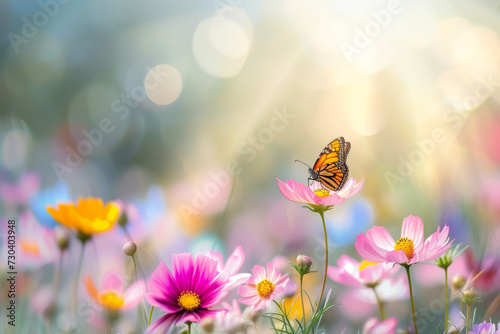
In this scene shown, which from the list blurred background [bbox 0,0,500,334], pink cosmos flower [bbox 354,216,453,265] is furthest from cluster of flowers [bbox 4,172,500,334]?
blurred background [bbox 0,0,500,334]

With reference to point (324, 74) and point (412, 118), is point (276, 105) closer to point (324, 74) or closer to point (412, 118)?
point (324, 74)

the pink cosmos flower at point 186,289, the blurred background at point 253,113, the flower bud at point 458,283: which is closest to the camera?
the pink cosmos flower at point 186,289

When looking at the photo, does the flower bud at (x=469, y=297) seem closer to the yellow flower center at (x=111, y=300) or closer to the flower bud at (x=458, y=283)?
the flower bud at (x=458, y=283)

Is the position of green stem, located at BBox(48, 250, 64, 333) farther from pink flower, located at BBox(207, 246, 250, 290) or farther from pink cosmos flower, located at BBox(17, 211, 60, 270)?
pink flower, located at BBox(207, 246, 250, 290)

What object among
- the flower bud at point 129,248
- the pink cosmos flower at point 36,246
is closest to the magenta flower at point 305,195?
the flower bud at point 129,248

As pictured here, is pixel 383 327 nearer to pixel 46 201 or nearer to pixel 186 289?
pixel 186 289

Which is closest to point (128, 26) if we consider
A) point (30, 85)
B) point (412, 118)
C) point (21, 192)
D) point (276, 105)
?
point (30, 85)
